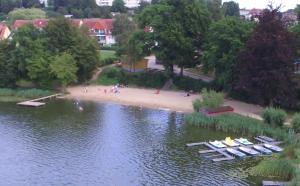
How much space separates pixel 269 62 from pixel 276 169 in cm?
1765

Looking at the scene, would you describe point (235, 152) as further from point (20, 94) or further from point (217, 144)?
point (20, 94)

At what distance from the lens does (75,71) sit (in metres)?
66.4

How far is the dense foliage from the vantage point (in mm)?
65625

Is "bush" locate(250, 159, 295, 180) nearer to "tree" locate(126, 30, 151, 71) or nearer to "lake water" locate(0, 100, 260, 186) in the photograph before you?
"lake water" locate(0, 100, 260, 186)

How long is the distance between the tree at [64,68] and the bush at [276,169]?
34090mm

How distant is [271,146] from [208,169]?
269 inches

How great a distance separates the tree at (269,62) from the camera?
50.8 metres

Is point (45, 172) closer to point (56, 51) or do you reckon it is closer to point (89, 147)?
point (89, 147)

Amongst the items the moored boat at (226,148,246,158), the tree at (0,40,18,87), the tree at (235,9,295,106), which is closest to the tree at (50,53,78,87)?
the tree at (0,40,18,87)

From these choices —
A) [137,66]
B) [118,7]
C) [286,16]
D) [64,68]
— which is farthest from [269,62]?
[118,7]

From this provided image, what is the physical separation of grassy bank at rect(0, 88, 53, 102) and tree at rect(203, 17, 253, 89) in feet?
67.6

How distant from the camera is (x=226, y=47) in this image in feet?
193

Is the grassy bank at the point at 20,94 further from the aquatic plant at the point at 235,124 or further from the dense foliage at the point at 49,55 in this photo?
the aquatic plant at the point at 235,124

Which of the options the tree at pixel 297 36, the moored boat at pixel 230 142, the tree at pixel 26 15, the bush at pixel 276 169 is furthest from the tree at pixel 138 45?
the tree at pixel 26 15
